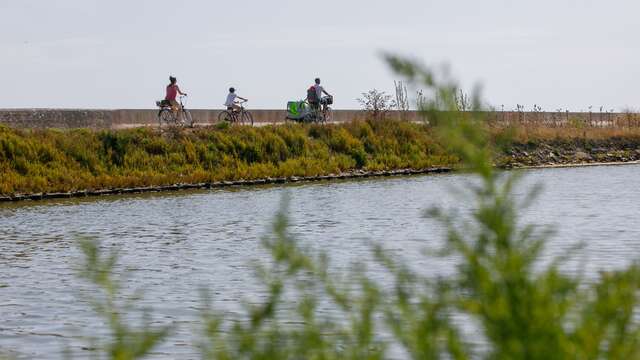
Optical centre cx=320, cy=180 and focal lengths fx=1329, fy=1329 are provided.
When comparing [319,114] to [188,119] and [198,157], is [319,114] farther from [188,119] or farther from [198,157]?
[198,157]

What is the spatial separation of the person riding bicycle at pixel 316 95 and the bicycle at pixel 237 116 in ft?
7.11

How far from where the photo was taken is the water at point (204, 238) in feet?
44.6

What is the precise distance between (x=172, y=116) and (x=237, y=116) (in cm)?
382

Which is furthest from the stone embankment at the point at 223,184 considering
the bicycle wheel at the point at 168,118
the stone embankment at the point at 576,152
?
the stone embankment at the point at 576,152

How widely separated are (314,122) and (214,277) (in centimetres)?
2988

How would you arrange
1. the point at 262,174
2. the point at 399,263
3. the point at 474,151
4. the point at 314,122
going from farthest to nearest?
1. the point at 314,122
2. the point at 262,174
3. the point at 399,263
4. the point at 474,151

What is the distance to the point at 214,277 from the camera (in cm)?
1717

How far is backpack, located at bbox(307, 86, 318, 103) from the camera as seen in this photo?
45.2 meters

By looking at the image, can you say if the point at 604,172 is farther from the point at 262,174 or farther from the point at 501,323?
the point at 501,323

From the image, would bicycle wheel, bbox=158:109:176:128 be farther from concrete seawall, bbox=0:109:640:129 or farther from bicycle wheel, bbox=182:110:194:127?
concrete seawall, bbox=0:109:640:129

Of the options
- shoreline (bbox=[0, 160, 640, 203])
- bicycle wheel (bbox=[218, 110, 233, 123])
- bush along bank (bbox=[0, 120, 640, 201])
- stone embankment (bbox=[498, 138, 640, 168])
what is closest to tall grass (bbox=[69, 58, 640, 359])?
shoreline (bbox=[0, 160, 640, 203])

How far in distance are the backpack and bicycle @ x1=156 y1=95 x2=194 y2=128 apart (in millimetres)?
4582

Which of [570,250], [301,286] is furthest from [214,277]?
[570,250]

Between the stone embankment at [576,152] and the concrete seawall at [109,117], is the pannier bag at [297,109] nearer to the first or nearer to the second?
the concrete seawall at [109,117]
